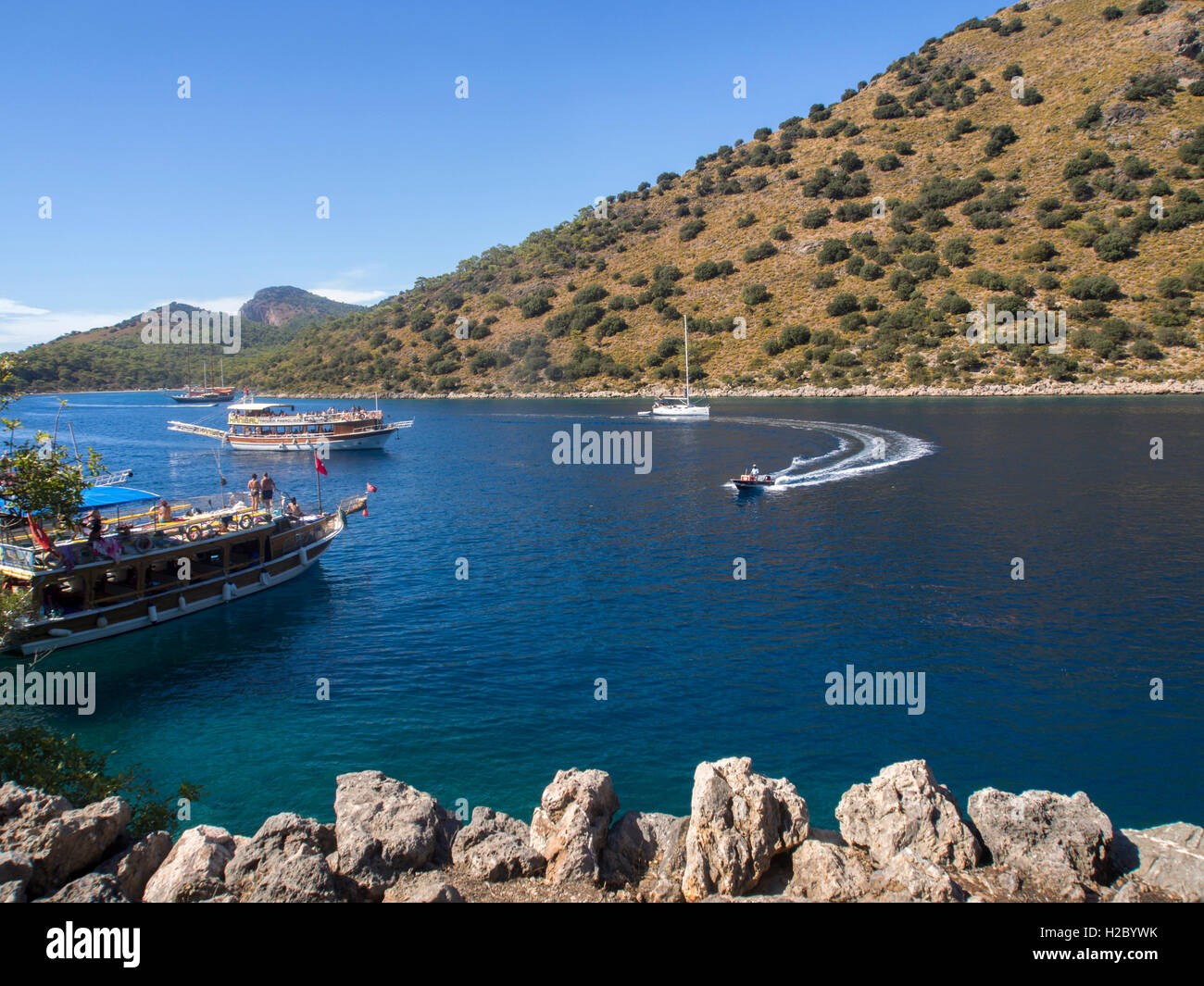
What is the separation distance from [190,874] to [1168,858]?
16530 mm

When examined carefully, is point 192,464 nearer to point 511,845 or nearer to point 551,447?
point 551,447

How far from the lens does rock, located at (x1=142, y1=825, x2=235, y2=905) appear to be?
38.2ft

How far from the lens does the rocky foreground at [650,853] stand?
11.9 m

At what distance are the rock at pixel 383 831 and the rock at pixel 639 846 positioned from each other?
3.35m

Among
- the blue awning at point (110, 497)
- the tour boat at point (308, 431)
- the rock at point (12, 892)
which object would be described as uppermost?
the tour boat at point (308, 431)

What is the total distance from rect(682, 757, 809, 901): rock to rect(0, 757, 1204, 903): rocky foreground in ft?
0.08

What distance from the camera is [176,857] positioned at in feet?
40.3

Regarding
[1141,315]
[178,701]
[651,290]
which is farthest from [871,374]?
[178,701]

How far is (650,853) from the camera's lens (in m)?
13.9

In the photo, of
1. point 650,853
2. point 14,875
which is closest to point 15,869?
point 14,875
